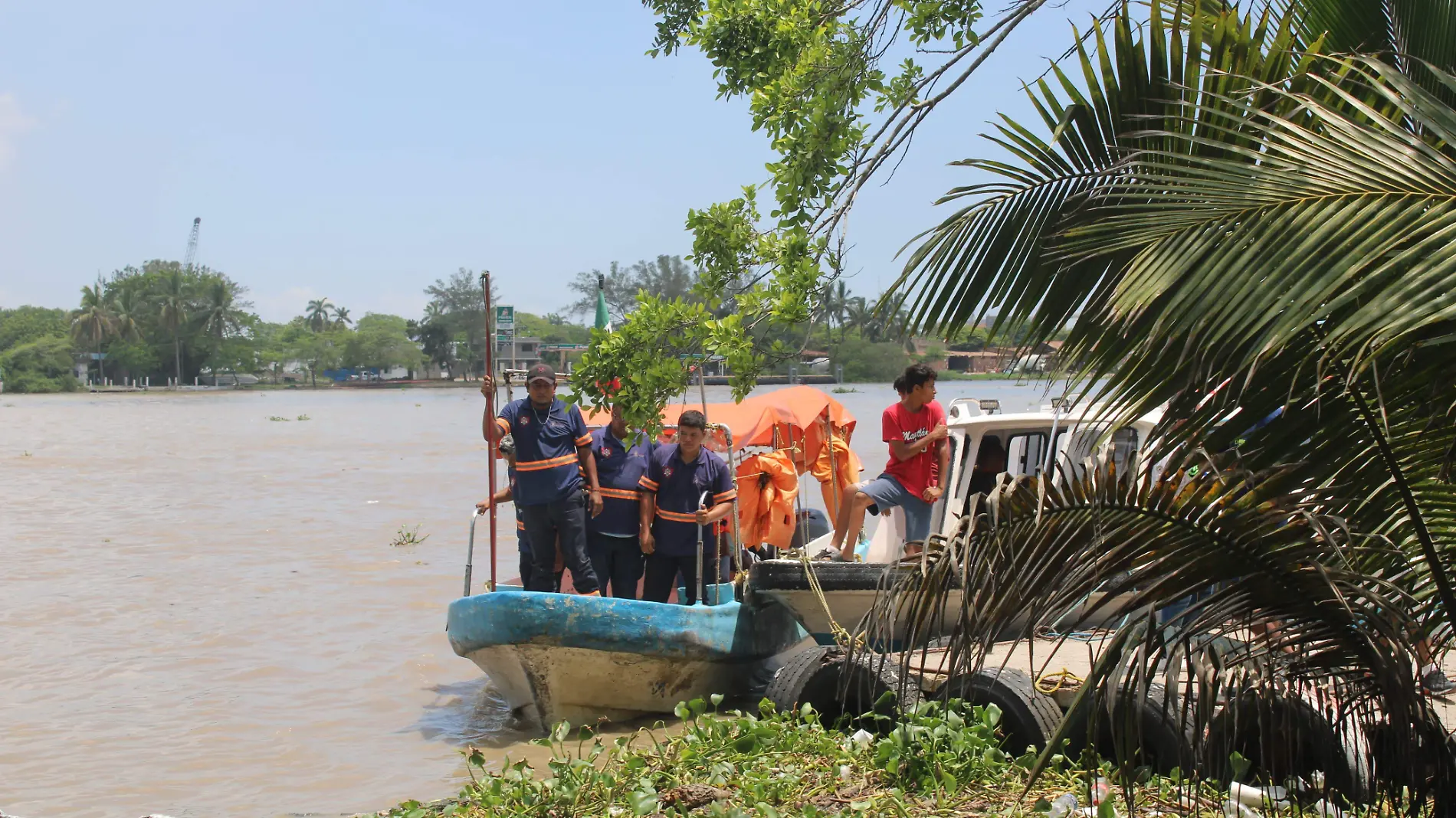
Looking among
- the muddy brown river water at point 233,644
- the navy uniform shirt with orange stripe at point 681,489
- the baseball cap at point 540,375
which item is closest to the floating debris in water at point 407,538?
the muddy brown river water at point 233,644

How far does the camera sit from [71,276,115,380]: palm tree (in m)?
112

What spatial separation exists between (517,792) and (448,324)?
429 ft

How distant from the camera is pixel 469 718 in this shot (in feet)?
32.8

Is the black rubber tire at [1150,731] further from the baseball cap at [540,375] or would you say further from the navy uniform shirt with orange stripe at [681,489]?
the baseball cap at [540,375]

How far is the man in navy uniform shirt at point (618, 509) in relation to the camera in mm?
9695

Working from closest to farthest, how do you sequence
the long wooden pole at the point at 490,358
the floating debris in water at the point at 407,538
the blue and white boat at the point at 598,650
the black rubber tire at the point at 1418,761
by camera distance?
the black rubber tire at the point at 1418,761
the long wooden pole at the point at 490,358
the blue and white boat at the point at 598,650
the floating debris in water at the point at 407,538

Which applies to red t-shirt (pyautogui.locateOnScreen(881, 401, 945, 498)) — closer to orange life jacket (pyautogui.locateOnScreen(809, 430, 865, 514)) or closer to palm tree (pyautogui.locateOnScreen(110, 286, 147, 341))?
orange life jacket (pyautogui.locateOnScreen(809, 430, 865, 514))

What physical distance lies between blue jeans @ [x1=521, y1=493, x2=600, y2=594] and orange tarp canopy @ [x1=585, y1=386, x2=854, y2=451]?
203 cm

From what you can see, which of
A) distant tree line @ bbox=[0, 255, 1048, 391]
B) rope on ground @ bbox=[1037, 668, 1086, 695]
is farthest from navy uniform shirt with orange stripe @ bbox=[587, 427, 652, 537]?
distant tree line @ bbox=[0, 255, 1048, 391]

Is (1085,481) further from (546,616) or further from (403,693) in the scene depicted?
(403,693)

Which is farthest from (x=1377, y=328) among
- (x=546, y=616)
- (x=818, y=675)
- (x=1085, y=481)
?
(x=546, y=616)

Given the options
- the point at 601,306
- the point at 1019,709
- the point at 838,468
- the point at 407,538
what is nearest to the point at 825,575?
the point at 1019,709

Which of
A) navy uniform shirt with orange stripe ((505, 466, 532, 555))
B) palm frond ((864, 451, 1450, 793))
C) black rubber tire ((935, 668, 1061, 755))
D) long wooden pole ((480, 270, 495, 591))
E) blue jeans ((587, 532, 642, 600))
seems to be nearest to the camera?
palm frond ((864, 451, 1450, 793))

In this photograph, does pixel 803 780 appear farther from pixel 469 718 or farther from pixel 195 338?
pixel 195 338
